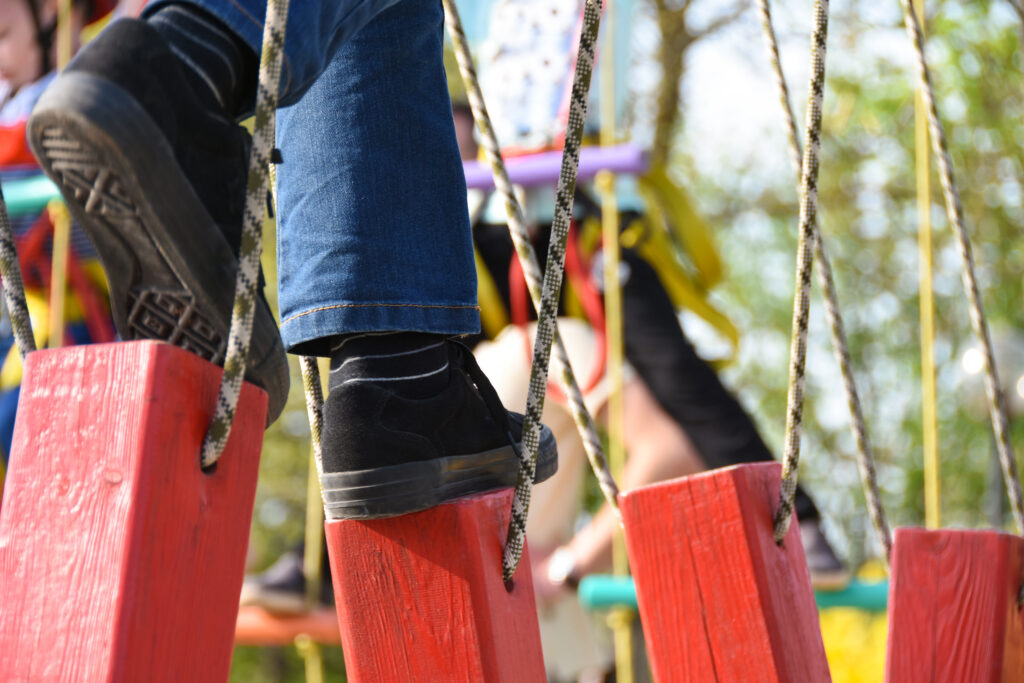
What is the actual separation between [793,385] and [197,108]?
54 cm

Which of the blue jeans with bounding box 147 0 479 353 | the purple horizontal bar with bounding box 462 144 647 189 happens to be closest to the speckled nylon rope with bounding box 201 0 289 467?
the blue jeans with bounding box 147 0 479 353

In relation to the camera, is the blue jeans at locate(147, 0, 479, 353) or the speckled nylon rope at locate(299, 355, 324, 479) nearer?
the blue jeans at locate(147, 0, 479, 353)

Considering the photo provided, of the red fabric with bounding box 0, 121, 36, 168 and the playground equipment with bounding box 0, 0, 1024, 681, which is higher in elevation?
the red fabric with bounding box 0, 121, 36, 168

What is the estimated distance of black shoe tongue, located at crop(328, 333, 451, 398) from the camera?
0.92 metres

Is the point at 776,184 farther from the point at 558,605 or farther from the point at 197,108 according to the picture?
the point at 197,108

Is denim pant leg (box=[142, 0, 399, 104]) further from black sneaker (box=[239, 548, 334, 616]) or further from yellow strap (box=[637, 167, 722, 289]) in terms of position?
black sneaker (box=[239, 548, 334, 616])

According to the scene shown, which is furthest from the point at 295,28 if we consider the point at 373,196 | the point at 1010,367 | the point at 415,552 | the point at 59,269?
the point at 1010,367

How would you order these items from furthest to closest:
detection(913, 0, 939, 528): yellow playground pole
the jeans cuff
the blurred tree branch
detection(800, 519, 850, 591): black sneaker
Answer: the blurred tree branch
detection(800, 519, 850, 591): black sneaker
detection(913, 0, 939, 528): yellow playground pole
the jeans cuff

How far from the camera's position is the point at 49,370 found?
2.32 ft

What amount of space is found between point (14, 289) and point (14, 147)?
6.89 ft

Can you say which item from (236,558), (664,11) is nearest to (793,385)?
(236,558)

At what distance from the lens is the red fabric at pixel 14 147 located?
2.64 metres

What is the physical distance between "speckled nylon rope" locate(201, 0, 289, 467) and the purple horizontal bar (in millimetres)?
1762

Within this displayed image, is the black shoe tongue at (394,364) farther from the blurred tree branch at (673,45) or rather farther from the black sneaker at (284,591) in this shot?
the blurred tree branch at (673,45)
